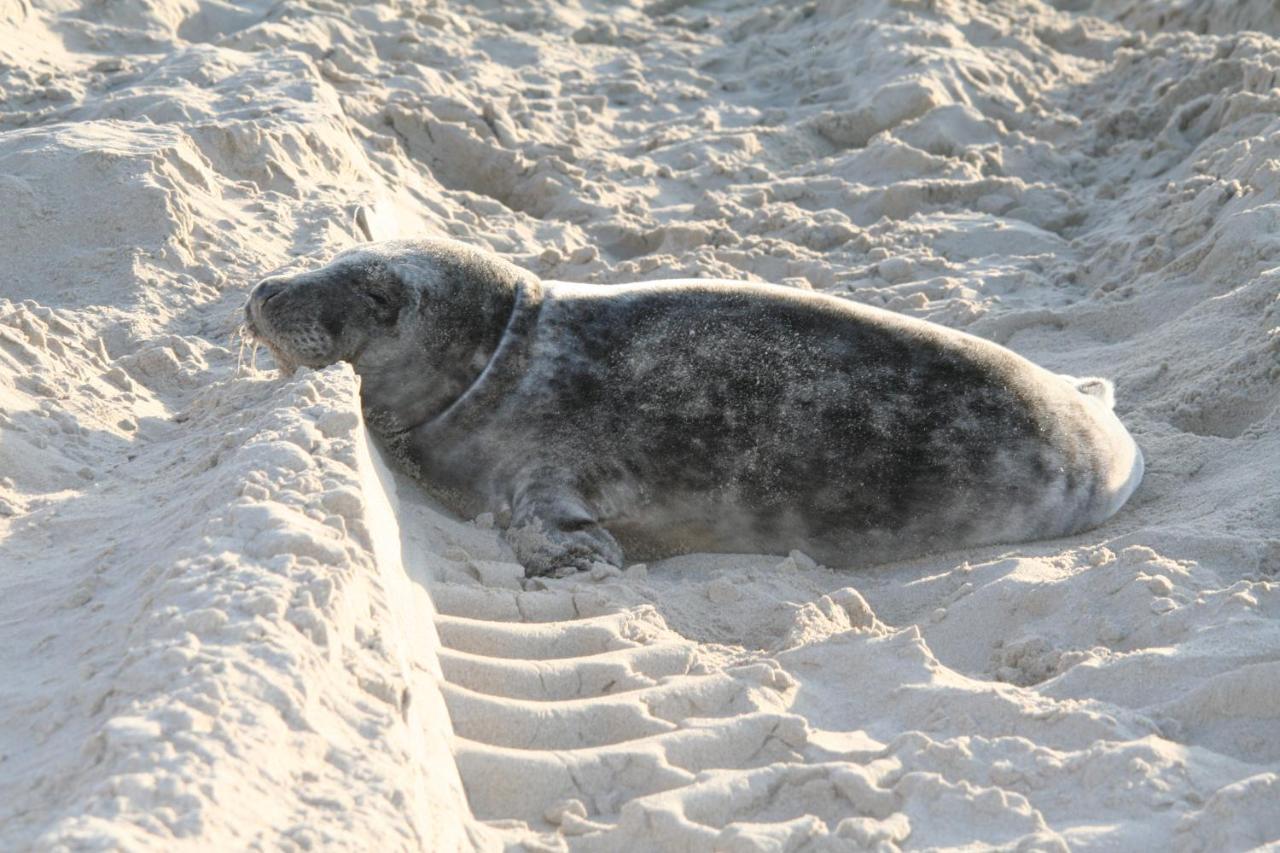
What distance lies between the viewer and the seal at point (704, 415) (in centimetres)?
384

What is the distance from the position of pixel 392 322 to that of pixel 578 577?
1005 mm

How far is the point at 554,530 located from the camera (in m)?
3.62

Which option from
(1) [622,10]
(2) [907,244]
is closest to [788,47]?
(1) [622,10]

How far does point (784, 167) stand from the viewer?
291 inches

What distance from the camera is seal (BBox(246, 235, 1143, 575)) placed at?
3.84 meters

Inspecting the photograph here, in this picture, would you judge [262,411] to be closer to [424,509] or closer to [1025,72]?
[424,509]

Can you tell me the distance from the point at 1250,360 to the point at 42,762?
12.5 ft

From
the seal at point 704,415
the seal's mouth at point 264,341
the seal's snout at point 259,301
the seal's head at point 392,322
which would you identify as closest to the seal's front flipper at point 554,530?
the seal at point 704,415

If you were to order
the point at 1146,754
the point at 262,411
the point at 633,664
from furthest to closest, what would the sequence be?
the point at 262,411 → the point at 633,664 → the point at 1146,754

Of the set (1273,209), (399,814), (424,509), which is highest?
(1273,209)

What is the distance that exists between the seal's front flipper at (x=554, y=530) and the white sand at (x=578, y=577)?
0.37 ft

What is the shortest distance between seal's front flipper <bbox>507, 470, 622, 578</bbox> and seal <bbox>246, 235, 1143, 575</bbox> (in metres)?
0.01

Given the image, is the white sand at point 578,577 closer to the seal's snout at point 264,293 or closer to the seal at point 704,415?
the seal at point 704,415

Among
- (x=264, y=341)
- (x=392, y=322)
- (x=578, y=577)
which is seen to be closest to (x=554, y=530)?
(x=578, y=577)
